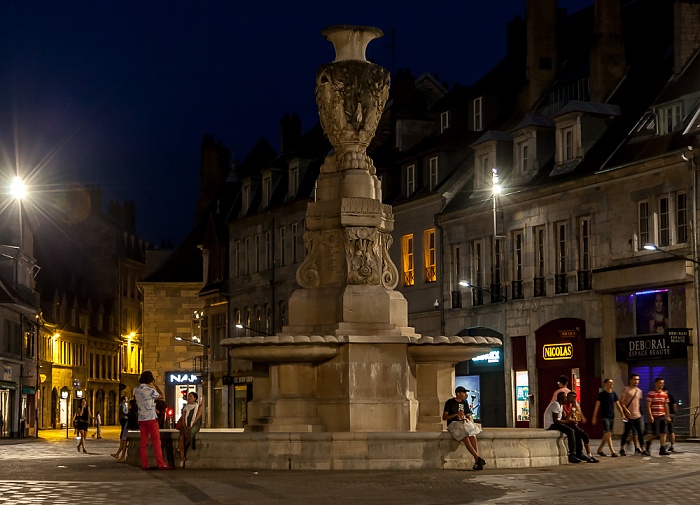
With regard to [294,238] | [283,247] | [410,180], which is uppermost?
[410,180]

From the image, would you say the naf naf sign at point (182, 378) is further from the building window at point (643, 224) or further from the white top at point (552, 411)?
A: the white top at point (552, 411)

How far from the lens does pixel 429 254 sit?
58031 millimetres

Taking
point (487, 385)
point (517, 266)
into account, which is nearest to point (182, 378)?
point (487, 385)

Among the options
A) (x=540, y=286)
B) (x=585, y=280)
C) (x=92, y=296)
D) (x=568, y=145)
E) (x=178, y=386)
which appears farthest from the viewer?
(x=92, y=296)

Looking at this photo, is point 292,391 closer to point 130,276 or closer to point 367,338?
point 367,338

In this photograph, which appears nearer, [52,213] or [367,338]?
[367,338]

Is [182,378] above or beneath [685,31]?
beneath

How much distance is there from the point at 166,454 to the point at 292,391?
233 centimetres

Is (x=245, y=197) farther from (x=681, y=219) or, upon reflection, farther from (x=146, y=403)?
(x=146, y=403)

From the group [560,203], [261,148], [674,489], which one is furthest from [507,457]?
[261,148]

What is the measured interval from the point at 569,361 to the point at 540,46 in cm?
1267

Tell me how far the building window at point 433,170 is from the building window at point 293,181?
12.5 meters

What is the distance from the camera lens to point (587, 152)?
49.4 metres

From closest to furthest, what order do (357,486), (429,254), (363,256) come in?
(357,486), (363,256), (429,254)
